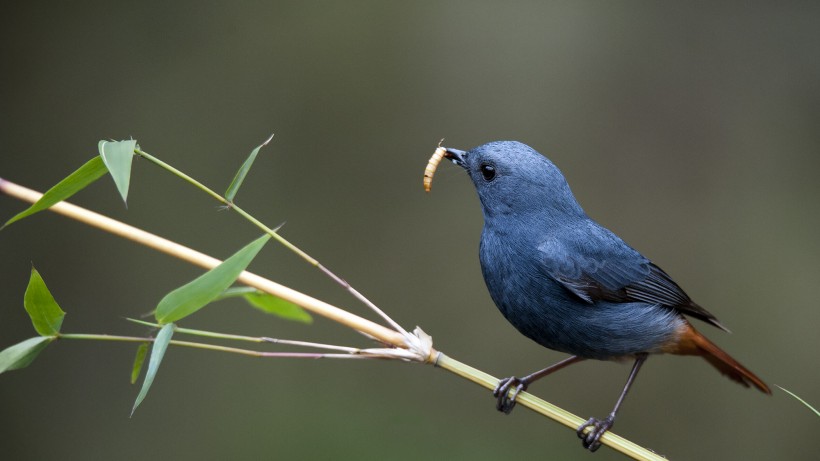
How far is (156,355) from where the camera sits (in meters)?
1.73

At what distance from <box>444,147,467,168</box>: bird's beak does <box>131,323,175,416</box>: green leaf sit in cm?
127

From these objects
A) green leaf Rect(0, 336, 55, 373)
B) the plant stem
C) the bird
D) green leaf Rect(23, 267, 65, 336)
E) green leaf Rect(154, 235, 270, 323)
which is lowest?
green leaf Rect(0, 336, 55, 373)

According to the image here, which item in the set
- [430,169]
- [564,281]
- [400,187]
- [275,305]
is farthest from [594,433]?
[400,187]

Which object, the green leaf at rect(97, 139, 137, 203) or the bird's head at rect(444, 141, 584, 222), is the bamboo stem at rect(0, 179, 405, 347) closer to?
the green leaf at rect(97, 139, 137, 203)

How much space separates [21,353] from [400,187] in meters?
3.58

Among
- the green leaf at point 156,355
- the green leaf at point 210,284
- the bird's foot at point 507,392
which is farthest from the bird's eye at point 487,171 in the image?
the green leaf at point 156,355

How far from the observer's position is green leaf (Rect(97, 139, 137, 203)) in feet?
5.34

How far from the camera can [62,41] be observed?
5.14 meters

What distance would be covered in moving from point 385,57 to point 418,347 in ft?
11.7

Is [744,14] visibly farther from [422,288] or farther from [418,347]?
[418,347]

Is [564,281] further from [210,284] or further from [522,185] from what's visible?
[210,284]

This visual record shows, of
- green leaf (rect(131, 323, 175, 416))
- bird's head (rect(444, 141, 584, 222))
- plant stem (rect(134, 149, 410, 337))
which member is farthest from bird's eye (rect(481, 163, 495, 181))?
green leaf (rect(131, 323, 175, 416))

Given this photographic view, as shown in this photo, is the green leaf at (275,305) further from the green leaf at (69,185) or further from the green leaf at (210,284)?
the green leaf at (69,185)

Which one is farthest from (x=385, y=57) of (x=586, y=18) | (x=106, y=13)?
(x=106, y=13)
